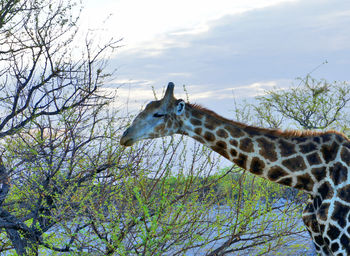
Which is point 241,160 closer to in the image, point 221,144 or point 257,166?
point 257,166

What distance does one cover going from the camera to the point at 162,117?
577 cm

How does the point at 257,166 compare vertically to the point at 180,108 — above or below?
below

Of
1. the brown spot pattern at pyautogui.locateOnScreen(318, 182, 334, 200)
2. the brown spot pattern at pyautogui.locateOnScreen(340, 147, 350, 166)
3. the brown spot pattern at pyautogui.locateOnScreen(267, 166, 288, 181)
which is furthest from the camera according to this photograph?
the brown spot pattern at pyautogui.locateOnScreen(267, 166, 288, 181)

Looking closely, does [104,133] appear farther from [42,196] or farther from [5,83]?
[5,83]

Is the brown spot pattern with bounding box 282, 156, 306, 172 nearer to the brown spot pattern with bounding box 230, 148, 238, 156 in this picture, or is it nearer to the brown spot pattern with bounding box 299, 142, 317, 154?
the brown spot pattern with bounding box 299, 142, 317, 154

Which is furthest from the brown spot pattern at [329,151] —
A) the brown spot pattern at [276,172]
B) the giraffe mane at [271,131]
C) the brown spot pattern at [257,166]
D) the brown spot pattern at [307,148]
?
the brown spot pattern at [257,166]

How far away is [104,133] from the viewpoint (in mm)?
8516

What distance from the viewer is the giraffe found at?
5727mm

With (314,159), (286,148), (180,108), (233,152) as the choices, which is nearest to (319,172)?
(314,159)

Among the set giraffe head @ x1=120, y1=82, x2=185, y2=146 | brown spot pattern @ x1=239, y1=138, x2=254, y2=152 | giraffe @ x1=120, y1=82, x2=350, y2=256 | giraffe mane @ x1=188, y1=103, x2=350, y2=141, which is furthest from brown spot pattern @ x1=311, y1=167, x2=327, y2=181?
giraffe head @ x1=120, y1=82, x2=185, y2=146

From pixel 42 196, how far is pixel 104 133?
1.68m

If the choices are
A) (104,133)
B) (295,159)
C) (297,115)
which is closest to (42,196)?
(104,133)

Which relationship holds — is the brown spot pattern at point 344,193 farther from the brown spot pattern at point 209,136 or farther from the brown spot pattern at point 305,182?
the brown spot pattern at point 209,136

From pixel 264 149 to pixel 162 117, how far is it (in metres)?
1.33
